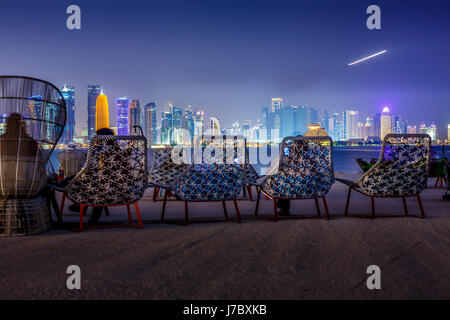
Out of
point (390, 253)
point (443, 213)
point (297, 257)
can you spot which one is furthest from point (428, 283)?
point (443, 213)

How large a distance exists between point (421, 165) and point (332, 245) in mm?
1748

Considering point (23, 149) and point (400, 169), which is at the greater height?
point (23, 149)

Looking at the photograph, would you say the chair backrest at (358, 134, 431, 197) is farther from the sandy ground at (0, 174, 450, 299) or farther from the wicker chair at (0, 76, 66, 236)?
the wicker chair at (0, 76, 66, 236)

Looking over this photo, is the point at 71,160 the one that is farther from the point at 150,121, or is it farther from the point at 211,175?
the point at 150,121

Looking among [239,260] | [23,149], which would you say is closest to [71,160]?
[23,149]

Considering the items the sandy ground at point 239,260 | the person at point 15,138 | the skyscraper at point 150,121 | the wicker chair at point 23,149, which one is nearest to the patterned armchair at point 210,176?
the sandy ground at point 239,260

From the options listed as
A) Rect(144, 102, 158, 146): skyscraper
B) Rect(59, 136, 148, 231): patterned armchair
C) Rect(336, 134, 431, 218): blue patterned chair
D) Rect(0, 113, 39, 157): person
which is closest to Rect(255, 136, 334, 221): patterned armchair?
Rect(336, 134, 431, 218): blue patterned chair

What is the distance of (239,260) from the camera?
2279 mm

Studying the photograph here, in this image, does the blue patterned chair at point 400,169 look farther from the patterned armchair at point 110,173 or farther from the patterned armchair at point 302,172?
the patterned armchair at point 110,173

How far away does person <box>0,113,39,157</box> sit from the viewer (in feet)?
9.52

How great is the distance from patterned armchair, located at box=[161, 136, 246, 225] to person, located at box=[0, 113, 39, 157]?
1255 millimetres

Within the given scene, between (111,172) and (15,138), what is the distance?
808mm

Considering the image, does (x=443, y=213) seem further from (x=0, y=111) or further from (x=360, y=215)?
(x=0, y=111)

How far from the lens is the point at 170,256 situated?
2.38 meters
